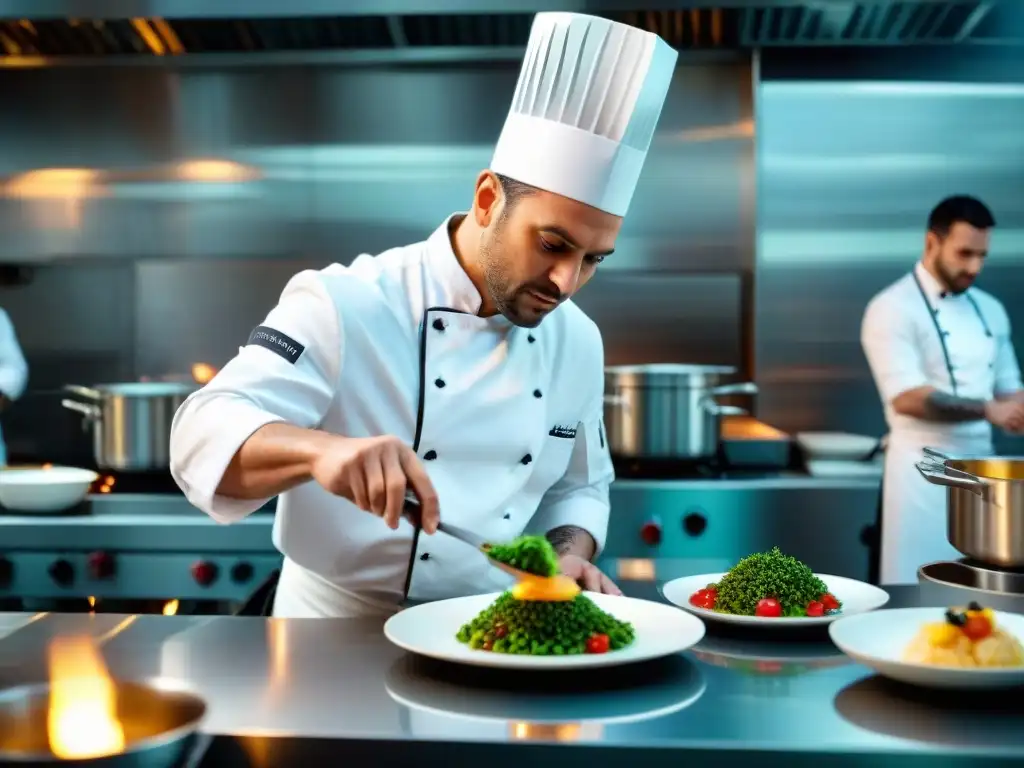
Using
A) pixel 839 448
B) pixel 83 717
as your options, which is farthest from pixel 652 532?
pixel 83 717

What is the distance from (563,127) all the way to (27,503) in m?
2.28

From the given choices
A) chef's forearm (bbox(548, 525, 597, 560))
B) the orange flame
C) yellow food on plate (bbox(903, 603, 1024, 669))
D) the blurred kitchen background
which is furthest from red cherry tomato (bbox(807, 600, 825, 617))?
the blurred kitchen background

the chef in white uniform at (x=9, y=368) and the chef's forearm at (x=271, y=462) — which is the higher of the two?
the chef in white uniform at (x=9, y=368)

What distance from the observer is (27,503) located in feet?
11.0

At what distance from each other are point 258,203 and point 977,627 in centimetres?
369

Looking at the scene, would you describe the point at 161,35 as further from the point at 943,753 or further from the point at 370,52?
the point at 943,753

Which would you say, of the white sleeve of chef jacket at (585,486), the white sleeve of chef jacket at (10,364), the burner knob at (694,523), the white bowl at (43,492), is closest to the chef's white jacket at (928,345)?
the burner knob at (694,523)

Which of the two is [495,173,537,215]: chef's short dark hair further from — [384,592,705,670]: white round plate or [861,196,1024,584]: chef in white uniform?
[861,196,1024,584]: chef in white uniform

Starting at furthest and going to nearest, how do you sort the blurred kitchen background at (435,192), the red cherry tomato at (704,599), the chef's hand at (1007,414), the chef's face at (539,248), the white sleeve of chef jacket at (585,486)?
the blurred kitchen background at (435,192)
the chef's hand at (1007,414)
the white sleeve of chef jacket at (585,486)
the chef's face at (539,248)
the red cherry tomato at (704,599)

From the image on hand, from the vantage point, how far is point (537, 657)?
1.30 metres

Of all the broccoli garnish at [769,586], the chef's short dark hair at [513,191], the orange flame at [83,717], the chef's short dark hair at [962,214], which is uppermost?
the chef's short dark hair at [962,214]

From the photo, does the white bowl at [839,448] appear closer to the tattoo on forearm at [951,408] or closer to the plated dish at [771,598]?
the tattoo on forearm at [951,408]

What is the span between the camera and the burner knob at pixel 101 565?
331cm

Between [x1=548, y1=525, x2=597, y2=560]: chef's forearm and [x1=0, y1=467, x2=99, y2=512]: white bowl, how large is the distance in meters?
1.86
